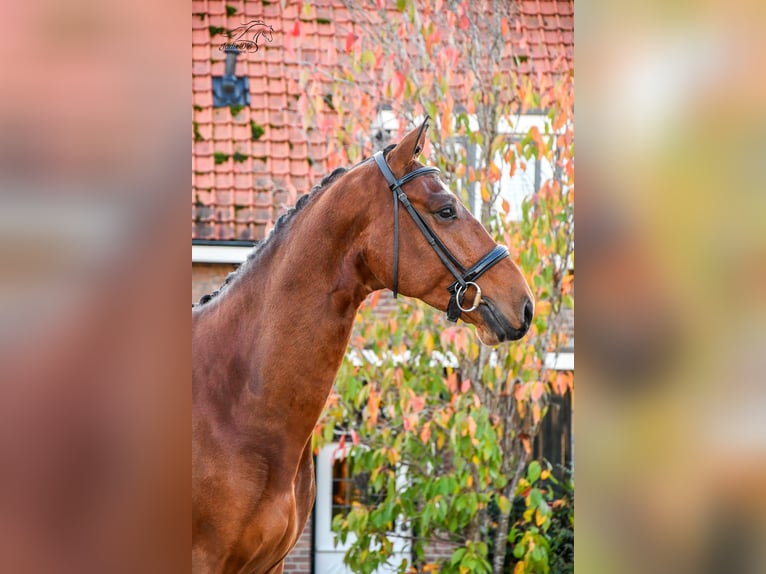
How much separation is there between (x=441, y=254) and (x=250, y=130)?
479 centimetres

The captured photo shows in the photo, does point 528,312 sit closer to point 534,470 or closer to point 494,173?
point 494,173

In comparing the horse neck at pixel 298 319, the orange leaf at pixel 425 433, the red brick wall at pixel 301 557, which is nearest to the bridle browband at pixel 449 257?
the horse neck at pixel 298 319

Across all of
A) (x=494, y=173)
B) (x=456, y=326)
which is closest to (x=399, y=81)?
(x=494, y=173)

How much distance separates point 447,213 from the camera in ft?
7.97

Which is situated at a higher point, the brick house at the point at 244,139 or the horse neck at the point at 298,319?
the brick house at the point at 244,139

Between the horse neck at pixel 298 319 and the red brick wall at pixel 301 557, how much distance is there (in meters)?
5.56

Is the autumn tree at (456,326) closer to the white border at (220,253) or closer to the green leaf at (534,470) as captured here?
the green leaf at (534,470)

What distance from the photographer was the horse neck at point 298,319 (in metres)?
2.34

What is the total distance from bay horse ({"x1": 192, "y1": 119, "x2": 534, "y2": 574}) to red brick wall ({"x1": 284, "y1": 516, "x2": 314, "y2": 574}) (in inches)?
209
